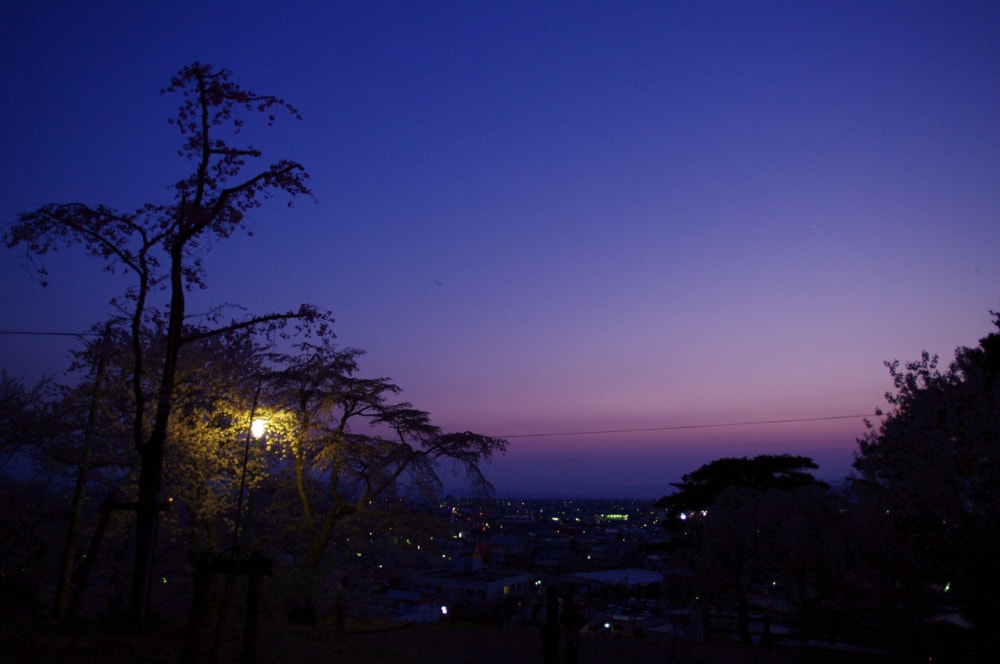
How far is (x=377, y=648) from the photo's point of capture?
12836mm

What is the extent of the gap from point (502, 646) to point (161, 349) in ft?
37.5

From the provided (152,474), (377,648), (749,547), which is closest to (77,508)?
(152,474)

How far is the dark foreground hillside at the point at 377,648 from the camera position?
8477 mm

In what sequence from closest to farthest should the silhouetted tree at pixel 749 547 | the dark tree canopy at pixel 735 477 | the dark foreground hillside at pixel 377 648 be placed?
the dark foreground hillside at pixel 377 648 < the silhouetted tree at pixel 749 547 < the dark tree canopy at pixel 735 477

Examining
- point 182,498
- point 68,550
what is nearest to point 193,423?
point 182,498

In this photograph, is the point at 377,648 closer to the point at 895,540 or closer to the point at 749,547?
the point at 895,540

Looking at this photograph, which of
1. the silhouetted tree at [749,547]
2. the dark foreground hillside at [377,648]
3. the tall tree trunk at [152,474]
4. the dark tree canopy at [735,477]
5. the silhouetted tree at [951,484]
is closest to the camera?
the dark foreground hillside at [377,648]

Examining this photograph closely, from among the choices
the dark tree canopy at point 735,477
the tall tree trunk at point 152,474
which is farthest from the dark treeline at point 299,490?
the dark tree canopy at point 735,477

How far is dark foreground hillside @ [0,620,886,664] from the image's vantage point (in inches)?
334

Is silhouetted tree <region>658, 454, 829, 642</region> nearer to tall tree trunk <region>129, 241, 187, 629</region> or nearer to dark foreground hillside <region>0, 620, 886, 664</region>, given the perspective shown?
dark foreground hillside <region>0, 620, 886, 664</region>

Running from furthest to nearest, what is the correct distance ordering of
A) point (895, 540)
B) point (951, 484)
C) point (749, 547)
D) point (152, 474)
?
point (749, 547) < point (895, 540) < point (951, 484) < point (152, 474)

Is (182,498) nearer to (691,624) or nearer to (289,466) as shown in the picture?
(289,466)

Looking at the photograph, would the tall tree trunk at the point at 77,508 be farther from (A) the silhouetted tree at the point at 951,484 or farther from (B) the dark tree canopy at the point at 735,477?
(B) the dark tree canopy at the point at 735,477

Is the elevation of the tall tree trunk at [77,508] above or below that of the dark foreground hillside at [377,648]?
above
